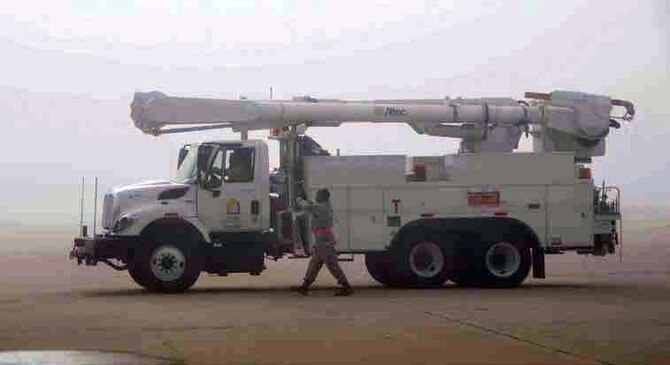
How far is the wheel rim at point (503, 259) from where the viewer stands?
70.6 feet

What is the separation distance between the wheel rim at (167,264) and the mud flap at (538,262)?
6344 mm

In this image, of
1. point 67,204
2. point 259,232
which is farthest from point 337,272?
point 67,204

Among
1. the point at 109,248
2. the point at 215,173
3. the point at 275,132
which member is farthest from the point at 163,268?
the point at 275,132

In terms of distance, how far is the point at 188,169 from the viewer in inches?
840

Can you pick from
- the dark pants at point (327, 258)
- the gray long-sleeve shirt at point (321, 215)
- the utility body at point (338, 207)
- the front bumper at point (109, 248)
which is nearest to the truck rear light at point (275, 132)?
the utility body at point (338, 207)

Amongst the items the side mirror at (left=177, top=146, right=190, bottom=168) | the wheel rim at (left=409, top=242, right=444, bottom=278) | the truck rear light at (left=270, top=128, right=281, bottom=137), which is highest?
the truck rear light at (left=270, top=128, right=281, bottom=137)

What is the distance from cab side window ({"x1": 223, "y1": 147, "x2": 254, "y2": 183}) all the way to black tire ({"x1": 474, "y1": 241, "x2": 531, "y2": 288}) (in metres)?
4.37

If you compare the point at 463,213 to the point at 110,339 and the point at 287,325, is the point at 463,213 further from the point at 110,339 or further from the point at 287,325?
the point at 110,339

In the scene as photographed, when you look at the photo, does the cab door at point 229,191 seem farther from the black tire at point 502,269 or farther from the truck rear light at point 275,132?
the black tire at point 502,269

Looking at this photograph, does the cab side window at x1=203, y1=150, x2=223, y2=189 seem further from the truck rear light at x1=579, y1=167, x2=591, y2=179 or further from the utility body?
the truck rear light at x1=579, y1=167, x2=591, y2=179

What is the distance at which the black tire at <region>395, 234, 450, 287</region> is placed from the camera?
21.4 metres

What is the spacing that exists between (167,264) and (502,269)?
6030 millimetres

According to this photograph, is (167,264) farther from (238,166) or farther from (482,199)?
(482,199)

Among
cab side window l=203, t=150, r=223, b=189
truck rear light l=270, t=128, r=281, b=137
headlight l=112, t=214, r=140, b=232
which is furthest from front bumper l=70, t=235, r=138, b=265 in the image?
truck rear light l=270, t=128, r=281, b=137
